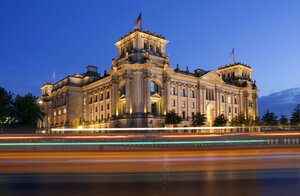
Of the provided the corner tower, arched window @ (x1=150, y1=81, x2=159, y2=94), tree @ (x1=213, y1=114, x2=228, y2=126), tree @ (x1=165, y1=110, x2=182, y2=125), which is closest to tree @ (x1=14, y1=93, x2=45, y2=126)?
the corner tower

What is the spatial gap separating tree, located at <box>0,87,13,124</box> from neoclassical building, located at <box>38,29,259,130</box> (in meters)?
13.5

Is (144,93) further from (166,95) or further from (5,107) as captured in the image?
(5,107)

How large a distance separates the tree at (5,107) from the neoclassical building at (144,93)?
1346cm

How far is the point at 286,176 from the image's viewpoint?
10914 mm

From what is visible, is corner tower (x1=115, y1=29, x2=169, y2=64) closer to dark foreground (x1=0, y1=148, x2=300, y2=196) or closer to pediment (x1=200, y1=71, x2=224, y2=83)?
pediment (x1=200, y1=71, x2=224, y2=83)

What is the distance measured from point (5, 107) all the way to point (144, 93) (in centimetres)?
3109

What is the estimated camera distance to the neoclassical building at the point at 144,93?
66.3 m

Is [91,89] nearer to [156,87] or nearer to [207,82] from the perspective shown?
[156,87]

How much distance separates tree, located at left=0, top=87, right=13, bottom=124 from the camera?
52406 mm

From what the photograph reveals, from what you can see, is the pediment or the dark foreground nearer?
the dark foreground

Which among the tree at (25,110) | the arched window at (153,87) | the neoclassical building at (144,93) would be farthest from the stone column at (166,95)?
the tree at (25,110)

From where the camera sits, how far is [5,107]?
56.4 meters

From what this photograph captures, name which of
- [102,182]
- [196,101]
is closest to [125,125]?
[196,101]

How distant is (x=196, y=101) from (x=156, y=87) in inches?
627
